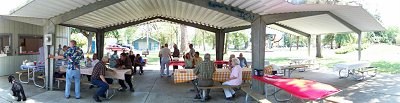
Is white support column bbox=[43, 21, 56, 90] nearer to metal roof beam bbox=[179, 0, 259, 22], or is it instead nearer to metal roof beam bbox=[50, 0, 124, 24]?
metal roof beam bbox=[50, 0, 124, 24]

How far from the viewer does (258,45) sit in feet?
26.5

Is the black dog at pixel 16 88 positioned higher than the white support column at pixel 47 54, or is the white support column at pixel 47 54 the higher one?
the white support column at pixel 47 54

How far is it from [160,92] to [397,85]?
7801 mm

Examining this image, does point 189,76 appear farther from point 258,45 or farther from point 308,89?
point 308,89

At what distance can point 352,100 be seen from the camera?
7.55 m

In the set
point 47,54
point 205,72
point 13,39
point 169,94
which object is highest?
point 13,39

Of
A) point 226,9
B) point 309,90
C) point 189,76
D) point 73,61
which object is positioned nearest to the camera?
point 309,90

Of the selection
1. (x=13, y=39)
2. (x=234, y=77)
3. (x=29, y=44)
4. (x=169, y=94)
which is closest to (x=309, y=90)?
(x=234, y=77)

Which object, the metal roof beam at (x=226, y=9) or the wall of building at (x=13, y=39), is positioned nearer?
Answer: the metal roof beam at (x=226, y=9)

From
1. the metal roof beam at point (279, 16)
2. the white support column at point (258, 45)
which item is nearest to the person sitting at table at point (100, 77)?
the white support column at point (258, 45)

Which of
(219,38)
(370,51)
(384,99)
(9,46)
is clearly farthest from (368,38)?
(9,46)

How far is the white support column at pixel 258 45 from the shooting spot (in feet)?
26.4

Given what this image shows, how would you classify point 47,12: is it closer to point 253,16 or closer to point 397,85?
point 253,16

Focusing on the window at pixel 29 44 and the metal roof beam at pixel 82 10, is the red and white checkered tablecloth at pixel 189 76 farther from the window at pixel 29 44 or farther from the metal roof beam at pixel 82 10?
the window at pixel 29 44
